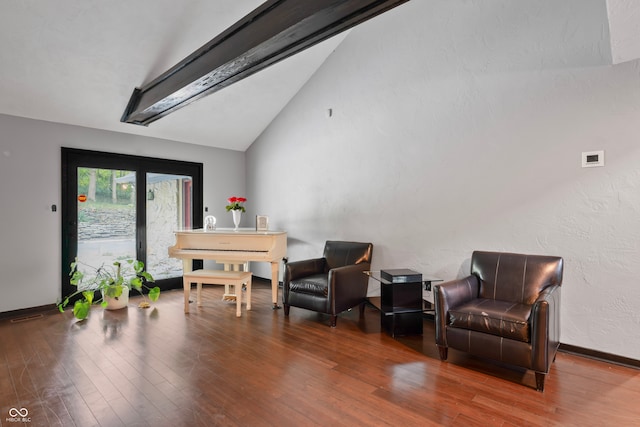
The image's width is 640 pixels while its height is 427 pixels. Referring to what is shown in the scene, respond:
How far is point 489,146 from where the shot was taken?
337 centimetres

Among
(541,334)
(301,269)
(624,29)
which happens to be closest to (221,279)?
(301,269)

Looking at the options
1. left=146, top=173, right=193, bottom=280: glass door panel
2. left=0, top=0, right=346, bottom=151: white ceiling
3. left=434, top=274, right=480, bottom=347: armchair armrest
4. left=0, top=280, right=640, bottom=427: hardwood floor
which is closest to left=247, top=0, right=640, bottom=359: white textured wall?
left=434, top=274, right=480, bottom=347: armchair armrest

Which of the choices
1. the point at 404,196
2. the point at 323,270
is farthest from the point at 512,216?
the point at 323,270

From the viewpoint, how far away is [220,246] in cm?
448

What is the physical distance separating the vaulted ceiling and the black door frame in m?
0.44

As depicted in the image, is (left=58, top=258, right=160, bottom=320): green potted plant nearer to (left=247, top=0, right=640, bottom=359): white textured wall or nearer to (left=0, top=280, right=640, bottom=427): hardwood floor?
(left=0, top=280, right=640, bottom=427): hardwood floor

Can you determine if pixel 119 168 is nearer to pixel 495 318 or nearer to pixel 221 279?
pixel 221 279

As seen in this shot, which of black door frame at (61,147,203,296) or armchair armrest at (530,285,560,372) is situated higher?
black door frame at (61,147,203,296)

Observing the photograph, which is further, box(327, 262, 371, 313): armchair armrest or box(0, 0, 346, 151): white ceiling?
box(327, 262, 371, 313): armchair armrest

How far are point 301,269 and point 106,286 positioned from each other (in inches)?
99.6

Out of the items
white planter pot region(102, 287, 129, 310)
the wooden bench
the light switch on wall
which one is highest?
the light switch on wall

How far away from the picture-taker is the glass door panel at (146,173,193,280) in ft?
17.6

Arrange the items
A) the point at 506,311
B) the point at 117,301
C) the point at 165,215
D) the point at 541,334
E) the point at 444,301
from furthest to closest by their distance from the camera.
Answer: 1. the point at 165,215
2. the point at 117,301
3. the point at 444,301
4. the point at 506,311
5. the point at 541,334

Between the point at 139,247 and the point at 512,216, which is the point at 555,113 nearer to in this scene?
the point at 512,216
